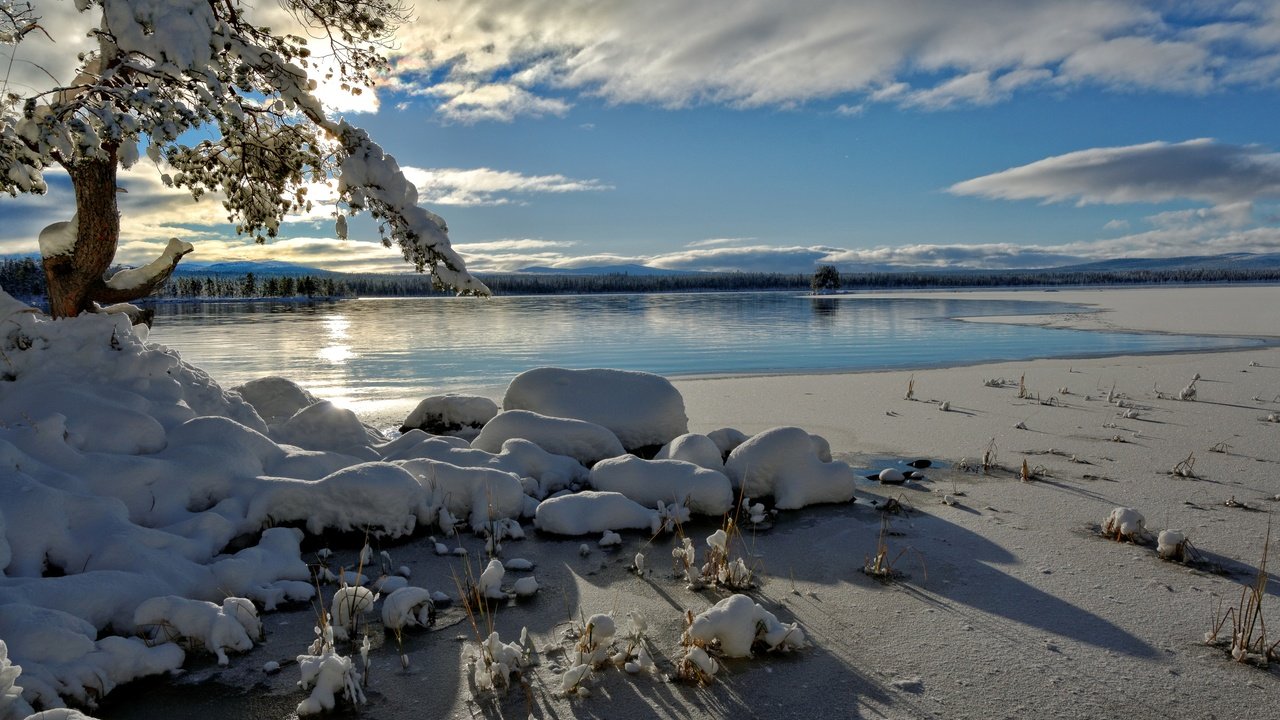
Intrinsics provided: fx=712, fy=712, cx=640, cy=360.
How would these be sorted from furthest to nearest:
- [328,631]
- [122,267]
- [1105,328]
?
[1105,328]
[122,267]
[328,631]

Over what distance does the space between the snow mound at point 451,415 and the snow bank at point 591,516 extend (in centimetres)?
339

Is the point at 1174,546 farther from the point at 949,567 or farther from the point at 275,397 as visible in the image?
the point at 275,397

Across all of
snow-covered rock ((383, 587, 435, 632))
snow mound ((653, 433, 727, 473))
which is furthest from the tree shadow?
snow-covered rock ((383, 587, 435, 632))

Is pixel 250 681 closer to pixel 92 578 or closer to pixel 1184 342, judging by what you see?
pixel 92 578

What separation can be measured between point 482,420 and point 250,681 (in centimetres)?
547

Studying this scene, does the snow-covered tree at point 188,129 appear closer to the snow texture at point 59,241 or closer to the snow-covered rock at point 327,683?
the snow texture at point 59,241

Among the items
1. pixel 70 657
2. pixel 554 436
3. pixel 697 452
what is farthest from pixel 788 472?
pixel 70 657

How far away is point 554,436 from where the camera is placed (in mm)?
7273

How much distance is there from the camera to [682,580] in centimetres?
457

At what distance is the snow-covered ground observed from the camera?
323 cm

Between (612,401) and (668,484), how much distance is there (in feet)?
8.64

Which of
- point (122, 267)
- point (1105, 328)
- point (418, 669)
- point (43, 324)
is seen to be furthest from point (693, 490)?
point (1105, 328)

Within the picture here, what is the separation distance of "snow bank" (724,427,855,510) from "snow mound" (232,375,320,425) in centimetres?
522

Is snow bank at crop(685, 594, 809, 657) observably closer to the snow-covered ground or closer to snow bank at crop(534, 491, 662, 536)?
the snow-covered ground
